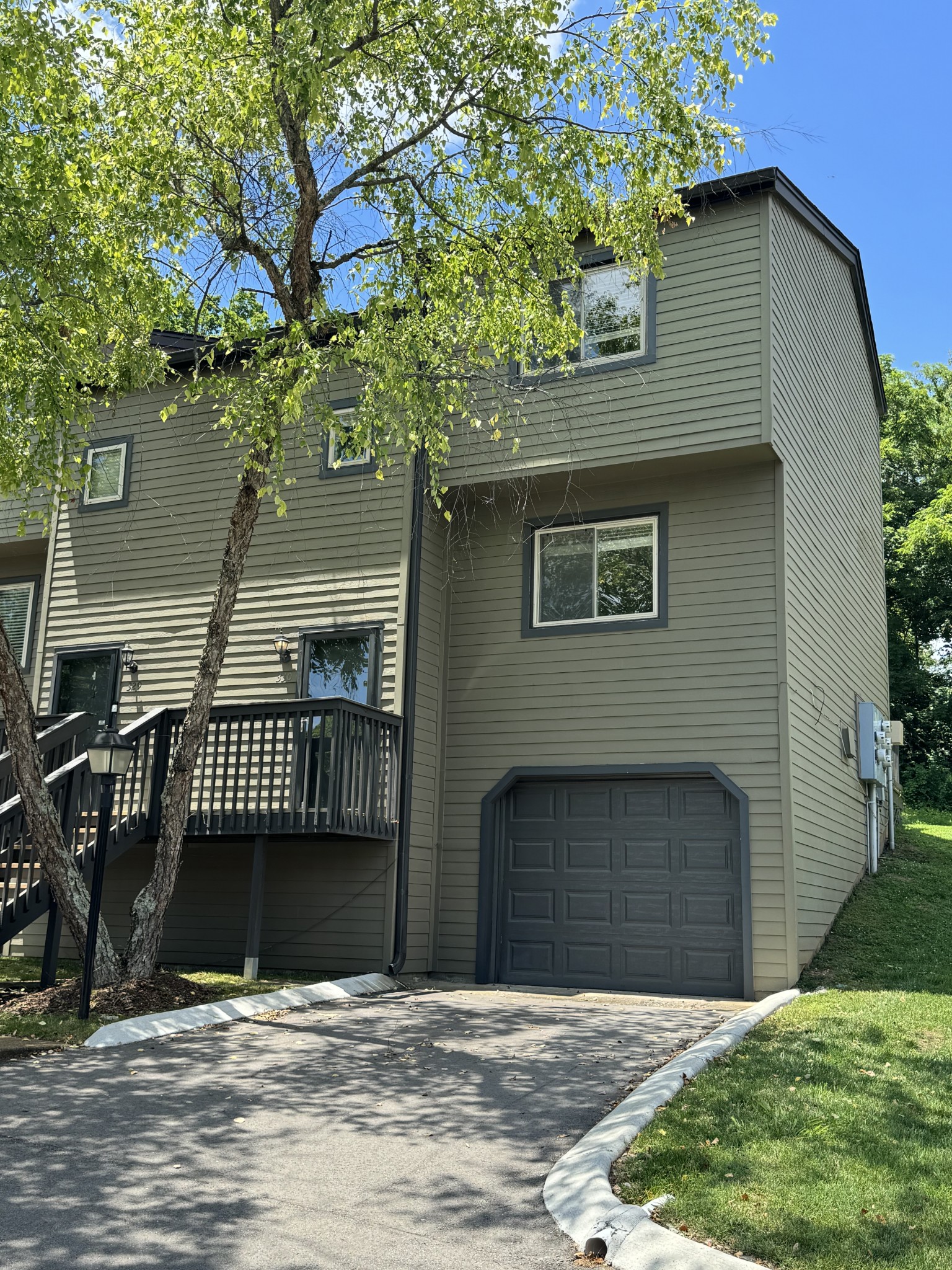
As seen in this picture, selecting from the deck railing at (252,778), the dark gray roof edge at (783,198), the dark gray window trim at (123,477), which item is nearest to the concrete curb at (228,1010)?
the deck railing at (252,778)

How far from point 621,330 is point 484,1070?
7.57 metres

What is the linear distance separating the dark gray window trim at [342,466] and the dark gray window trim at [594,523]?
6.04 feet

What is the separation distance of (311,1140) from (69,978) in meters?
6.15

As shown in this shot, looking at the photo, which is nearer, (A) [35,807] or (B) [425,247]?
(A) [35,807]

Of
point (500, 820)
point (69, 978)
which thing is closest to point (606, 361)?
point (500, 820)

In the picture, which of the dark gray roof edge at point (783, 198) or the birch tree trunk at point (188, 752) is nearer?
the birch tree trunk at point (188, 752)

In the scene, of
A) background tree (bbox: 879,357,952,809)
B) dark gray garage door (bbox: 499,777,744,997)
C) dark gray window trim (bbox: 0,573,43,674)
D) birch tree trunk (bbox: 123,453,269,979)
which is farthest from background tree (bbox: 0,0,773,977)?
background tree (bbox: 879,357,952,809)

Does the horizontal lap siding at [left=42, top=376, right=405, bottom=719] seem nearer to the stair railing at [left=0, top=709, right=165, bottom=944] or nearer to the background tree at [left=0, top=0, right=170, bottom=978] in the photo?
the stair railing at [left=0, top=709, right=165, bottom=944]

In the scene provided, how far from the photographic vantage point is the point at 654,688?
11.1m

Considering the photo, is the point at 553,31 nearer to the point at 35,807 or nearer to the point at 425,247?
the point at 425,247

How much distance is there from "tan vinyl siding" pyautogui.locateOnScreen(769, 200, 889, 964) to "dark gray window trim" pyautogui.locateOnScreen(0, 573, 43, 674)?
10.1m

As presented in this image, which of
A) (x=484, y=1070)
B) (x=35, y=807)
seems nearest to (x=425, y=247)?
(x=35, y=807)

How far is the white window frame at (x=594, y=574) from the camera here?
1141 centimetres

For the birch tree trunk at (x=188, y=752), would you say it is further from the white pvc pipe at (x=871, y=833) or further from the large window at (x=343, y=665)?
the white pvc pipe at (x=871, y=833)
